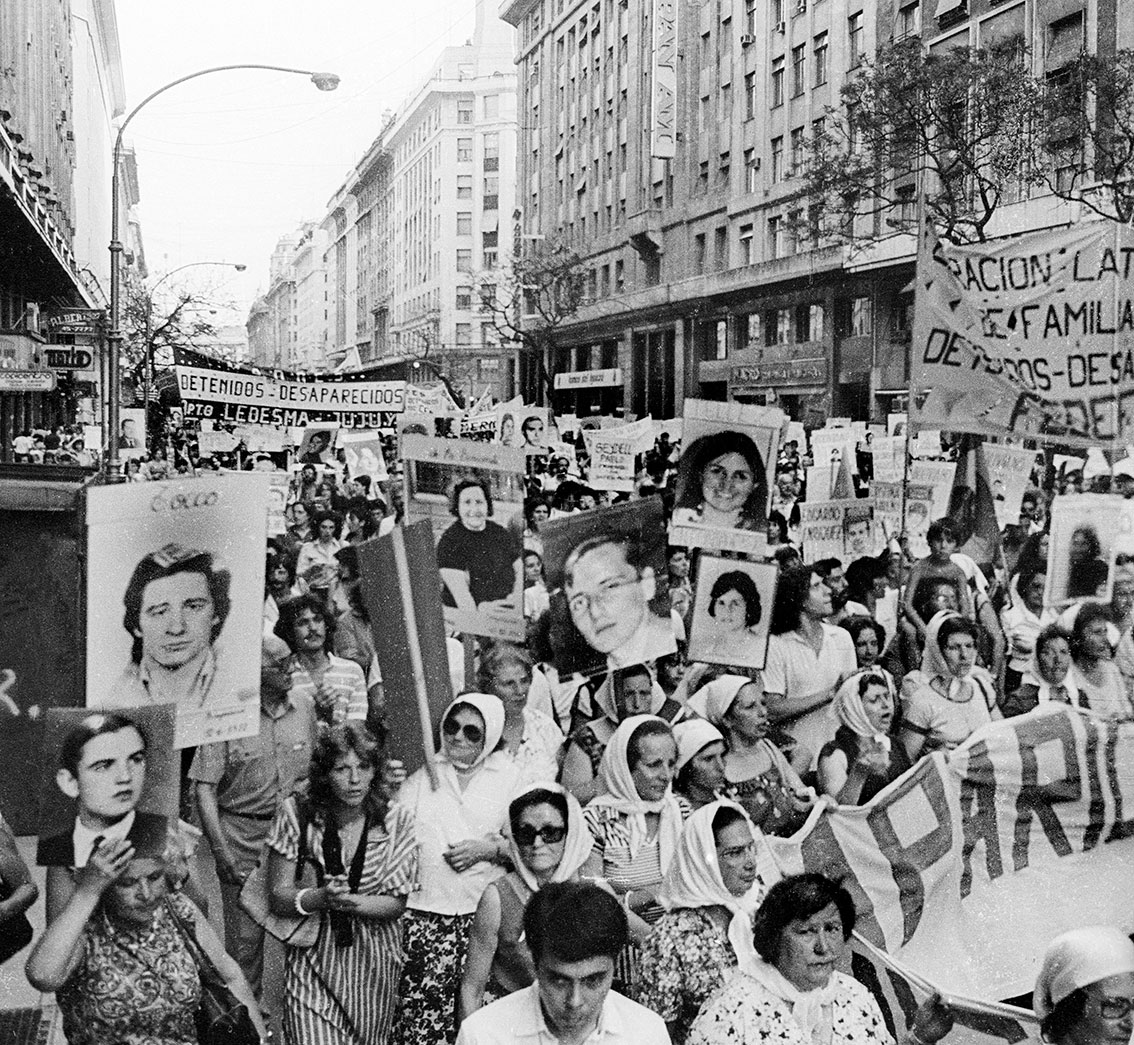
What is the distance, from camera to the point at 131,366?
50125mm

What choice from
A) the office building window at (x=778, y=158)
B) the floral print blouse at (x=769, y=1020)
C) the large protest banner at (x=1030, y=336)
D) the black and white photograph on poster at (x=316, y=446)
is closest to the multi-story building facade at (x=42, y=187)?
the black and white photograph on poster at (x=316, y=446)

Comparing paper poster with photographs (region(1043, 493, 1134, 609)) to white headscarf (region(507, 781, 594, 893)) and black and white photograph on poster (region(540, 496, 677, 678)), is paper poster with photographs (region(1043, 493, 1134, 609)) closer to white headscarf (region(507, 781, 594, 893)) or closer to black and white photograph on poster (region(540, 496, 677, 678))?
black and white photograph on poster (region(540, 496, 677, 678))

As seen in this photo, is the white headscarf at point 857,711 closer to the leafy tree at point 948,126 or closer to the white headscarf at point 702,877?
the white headscarf at point 702,877

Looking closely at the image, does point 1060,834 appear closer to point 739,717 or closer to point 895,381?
point 739,717

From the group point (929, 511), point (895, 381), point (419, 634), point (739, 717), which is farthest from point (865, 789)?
point (895, 381)

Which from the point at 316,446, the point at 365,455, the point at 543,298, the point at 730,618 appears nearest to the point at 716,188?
the point at 543,298

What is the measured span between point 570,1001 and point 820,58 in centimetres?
3002

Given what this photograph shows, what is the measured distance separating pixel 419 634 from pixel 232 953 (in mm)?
1115

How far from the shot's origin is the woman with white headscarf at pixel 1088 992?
3227mm

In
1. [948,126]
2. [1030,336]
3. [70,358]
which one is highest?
[948,126]

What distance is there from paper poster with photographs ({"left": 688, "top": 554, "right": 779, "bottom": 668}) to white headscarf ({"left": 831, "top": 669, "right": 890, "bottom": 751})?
363 millimetres

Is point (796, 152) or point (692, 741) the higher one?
point (796, 152)

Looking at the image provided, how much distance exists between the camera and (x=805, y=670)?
20.2ft

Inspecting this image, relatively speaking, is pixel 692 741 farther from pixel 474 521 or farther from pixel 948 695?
pixel 948 695
